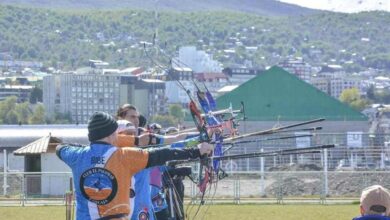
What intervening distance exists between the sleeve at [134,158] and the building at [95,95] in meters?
144

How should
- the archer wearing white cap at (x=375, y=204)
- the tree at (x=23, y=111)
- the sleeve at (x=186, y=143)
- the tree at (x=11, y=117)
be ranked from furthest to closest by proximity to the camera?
the tree at (x=23, y=111), the tree at (x=11, y=117), the sleeve at (x=186, y=143), the archer wearing white cap at (x=375, y=204)

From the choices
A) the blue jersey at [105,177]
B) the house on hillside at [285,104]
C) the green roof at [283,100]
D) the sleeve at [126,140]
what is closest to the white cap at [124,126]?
the sleeve at [126,140]

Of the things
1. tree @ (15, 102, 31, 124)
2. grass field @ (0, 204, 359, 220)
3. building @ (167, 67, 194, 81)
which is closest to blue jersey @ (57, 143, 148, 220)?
building @ (167, 67, 194, 81)

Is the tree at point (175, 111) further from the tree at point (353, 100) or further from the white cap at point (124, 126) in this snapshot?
the white cap at point (124, 126)

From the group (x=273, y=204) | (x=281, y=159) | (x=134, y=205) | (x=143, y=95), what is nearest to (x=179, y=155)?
(x=134, y=205)

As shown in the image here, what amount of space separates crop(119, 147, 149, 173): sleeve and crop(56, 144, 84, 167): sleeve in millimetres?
442

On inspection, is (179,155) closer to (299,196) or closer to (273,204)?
(273,204)

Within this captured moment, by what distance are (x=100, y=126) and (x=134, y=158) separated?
0.39m

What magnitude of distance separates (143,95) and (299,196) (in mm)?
120721

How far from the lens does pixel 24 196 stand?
113 feet

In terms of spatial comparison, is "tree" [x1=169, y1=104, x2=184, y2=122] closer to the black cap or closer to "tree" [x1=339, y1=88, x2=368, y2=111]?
"tree" [x1=339, y1=88, x2=368, y2=111]

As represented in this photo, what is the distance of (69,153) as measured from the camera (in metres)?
10.3

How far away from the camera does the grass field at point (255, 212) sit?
26828 millimetres

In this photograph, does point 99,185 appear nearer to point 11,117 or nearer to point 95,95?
point 11,117
